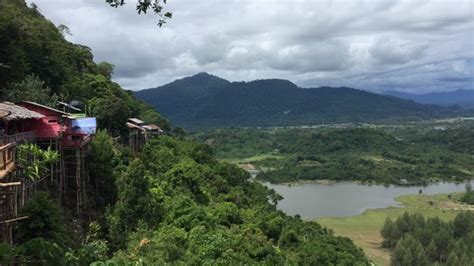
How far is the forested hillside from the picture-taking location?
1172cm

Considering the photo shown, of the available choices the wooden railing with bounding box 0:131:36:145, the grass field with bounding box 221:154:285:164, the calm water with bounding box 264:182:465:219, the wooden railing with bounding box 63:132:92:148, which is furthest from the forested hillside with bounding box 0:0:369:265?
the grass field with bounding box 221:154:285:164

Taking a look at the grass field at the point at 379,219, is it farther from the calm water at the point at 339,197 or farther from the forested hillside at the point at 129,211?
the forested hillside at the point at 129,211

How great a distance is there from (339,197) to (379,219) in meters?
17.3

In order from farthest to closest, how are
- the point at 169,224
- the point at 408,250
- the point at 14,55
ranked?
the point at 408,250 < the point at 14,55 < the point at 169,224

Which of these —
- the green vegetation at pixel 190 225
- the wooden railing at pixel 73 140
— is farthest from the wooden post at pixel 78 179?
the green vegetation at pixel 190 225

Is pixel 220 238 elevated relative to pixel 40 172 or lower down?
lower down

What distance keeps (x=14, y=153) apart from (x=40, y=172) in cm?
237

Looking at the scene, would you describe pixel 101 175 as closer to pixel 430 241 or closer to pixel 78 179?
pixel 78 179

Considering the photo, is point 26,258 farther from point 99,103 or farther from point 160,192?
point 99,103

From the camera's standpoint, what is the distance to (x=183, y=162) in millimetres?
30922

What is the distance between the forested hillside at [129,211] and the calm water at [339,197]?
32822 millimetres

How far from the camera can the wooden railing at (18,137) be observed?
12.5 m

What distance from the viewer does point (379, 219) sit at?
6322cm

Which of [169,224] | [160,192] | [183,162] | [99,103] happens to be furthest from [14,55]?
[183,162]
